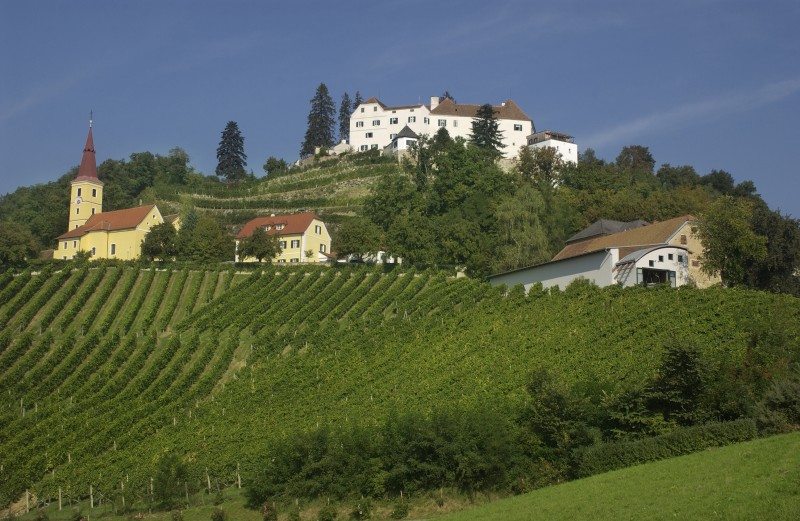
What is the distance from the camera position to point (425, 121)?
362 ft

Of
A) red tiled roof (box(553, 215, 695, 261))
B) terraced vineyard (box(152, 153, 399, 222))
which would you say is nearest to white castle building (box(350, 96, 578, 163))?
terraced vineyard (box(152, 153, 399, 222))

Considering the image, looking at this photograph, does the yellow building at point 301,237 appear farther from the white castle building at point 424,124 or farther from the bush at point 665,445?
the bush at point 665,445

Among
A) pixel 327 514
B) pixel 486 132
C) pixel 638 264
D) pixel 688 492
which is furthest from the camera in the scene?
pixel 486 132

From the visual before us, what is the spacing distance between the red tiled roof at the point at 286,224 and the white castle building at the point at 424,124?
27.8 m

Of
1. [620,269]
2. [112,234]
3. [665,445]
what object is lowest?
[665,445]

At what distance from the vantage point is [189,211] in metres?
90.1

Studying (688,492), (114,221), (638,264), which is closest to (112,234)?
(114,221)

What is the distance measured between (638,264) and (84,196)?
53.8m

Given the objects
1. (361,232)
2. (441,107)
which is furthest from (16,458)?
(441,107)

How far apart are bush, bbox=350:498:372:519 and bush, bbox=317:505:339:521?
54 centimetres

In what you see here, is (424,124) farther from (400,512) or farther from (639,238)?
(400,512)

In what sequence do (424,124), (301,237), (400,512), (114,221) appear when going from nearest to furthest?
(400,512), (301,237), (114,221), (424,124)

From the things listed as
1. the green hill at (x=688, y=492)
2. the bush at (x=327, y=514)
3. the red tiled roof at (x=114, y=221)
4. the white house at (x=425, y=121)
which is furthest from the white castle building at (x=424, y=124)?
the green hill at (x=688, y=492)

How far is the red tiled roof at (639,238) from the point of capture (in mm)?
53219
